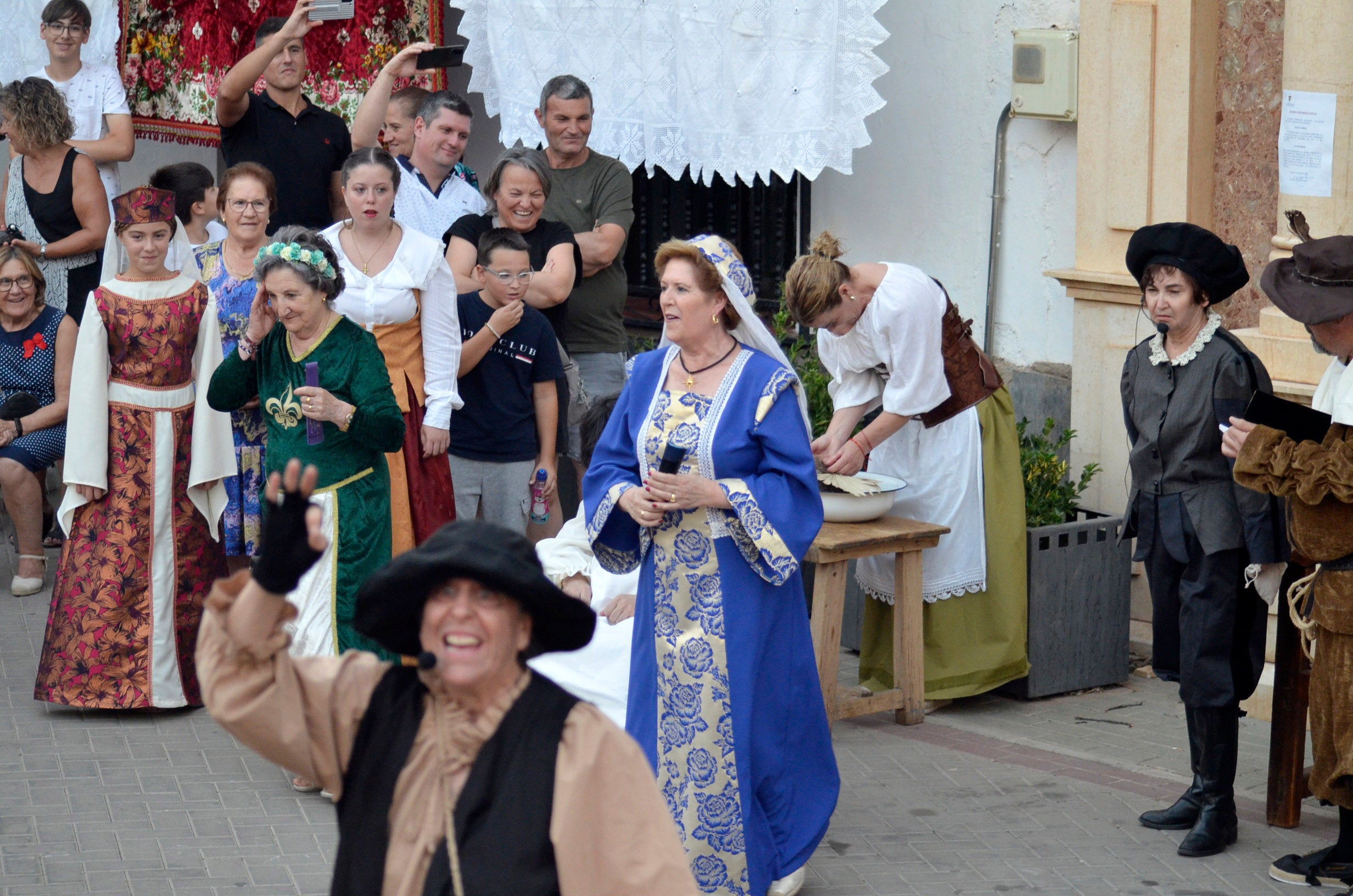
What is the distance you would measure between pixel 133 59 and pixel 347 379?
395 cm

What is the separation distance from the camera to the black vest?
2.48 meters

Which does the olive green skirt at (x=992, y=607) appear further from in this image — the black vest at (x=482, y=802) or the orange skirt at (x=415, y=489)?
the black vest at (x=482, y=802)

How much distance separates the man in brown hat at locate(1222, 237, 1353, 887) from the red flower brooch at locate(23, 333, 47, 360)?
5303 mm

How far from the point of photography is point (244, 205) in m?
6.07

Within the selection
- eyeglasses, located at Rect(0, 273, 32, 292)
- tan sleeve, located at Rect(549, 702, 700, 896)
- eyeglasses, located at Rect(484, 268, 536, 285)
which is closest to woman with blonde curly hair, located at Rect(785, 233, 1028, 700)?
eyeglasses, located at Rect(484, 268, 536, 285)

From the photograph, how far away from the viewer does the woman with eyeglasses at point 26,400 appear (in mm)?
7328

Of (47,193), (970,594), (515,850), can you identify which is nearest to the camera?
(515,850)

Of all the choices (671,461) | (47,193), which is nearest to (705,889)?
(671,461)

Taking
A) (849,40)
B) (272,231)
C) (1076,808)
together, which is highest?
(849,40)

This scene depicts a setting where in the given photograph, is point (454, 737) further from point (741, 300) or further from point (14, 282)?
point (14, 282)

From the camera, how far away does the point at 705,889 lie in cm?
430

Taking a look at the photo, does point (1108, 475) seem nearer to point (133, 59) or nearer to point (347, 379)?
point (347, 379)

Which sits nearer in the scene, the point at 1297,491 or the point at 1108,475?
the point at 1297,491

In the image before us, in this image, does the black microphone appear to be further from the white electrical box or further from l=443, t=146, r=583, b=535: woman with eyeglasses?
the white electrical box
